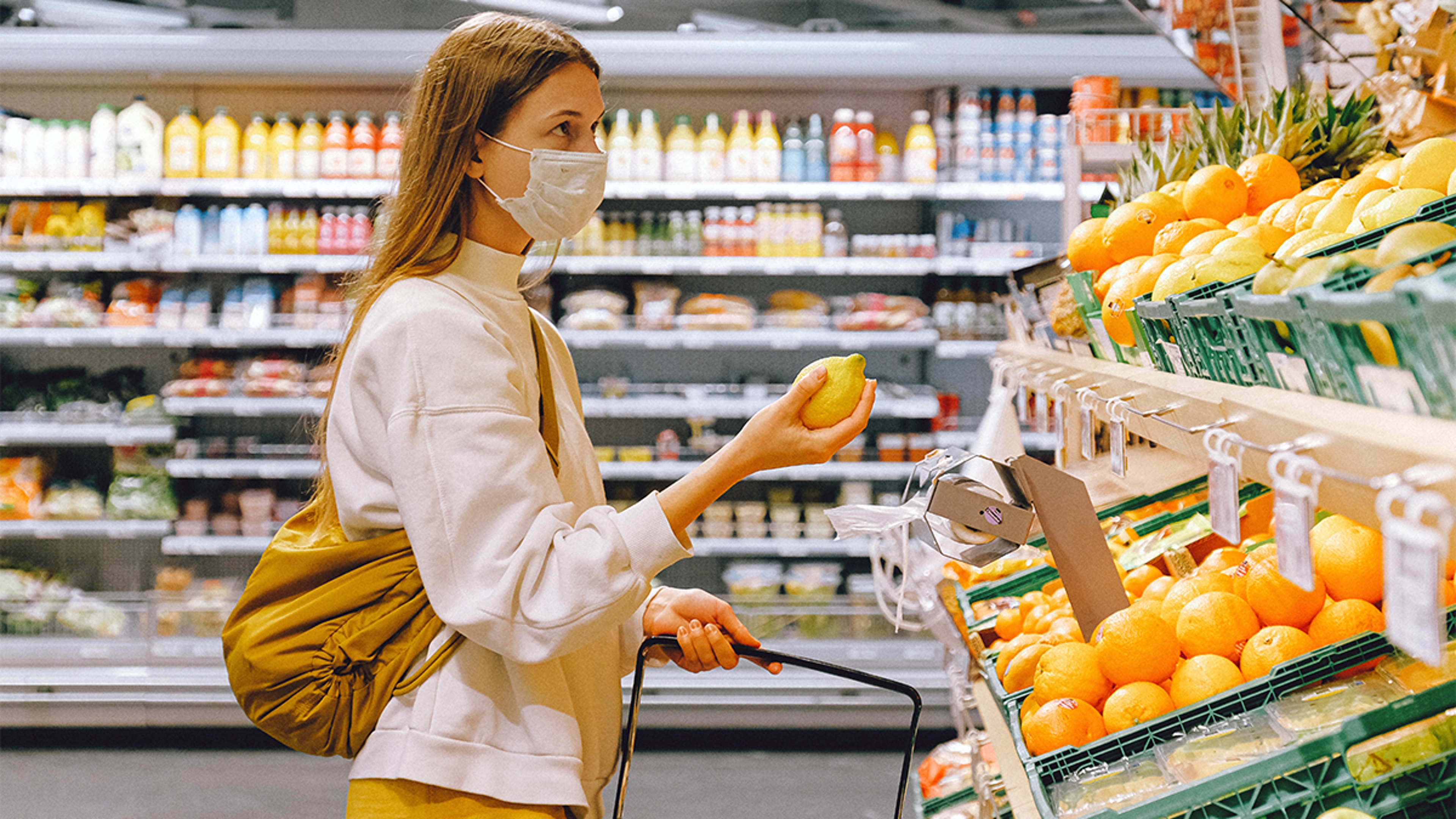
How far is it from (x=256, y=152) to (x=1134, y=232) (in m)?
3.51

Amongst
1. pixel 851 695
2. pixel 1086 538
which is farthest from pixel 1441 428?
pixel 851 695

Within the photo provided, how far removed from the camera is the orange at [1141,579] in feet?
5.30

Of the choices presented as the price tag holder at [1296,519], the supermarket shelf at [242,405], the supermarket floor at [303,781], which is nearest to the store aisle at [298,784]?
the supermarket floor at [303,781]

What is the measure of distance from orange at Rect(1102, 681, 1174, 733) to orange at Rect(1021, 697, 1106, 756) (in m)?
0.02

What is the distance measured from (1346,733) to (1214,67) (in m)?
2.11

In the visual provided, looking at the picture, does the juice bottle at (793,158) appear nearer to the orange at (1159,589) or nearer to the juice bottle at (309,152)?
the juice bottle at (309,152)

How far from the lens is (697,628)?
4.56 feet

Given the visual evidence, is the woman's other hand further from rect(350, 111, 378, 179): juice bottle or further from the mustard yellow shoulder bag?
rect(350, 111, 378, 179): juice bottle

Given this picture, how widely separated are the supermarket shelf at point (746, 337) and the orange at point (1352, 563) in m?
2.83

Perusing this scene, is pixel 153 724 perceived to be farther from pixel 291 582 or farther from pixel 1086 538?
pixel 1086 538

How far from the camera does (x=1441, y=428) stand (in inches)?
23.3

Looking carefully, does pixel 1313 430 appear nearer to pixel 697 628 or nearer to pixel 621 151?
pixel 697 628

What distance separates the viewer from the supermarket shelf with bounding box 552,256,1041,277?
13.2 feet

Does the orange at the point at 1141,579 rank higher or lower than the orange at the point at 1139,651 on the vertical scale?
lower
